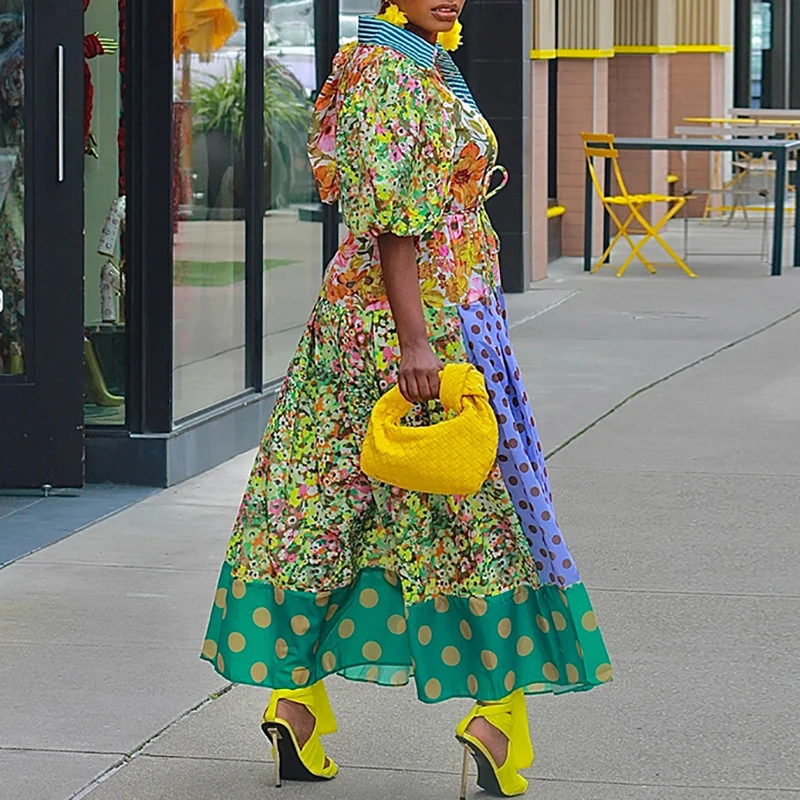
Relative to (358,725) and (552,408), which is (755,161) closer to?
(552,408)

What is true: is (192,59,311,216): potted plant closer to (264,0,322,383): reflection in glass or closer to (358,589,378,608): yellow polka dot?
(264,0,322,383): reflection in glass

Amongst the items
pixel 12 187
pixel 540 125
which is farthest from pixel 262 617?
pixel 540 125

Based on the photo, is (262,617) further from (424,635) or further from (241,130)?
(241,130)

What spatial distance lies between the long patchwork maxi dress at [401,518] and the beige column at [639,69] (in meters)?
14.8

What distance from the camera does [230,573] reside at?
12.9ft

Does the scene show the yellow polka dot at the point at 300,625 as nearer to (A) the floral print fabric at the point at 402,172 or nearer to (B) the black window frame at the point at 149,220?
(A) the floral print fabric at the point at 402,172

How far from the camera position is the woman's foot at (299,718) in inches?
156

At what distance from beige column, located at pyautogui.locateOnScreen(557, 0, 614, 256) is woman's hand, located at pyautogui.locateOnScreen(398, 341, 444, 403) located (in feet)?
42.1

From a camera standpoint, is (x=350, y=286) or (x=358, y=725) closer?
(x=350, y=286)

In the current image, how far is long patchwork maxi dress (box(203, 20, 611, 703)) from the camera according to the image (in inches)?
149

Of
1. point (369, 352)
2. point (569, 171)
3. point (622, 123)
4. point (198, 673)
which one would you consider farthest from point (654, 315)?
point (369, 352)

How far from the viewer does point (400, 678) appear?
12.9 feet

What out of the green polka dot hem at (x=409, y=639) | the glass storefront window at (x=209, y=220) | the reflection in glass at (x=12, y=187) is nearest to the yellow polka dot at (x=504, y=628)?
the green polka dot hem at (x=409, y=639)

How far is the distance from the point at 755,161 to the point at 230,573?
18145 mm
